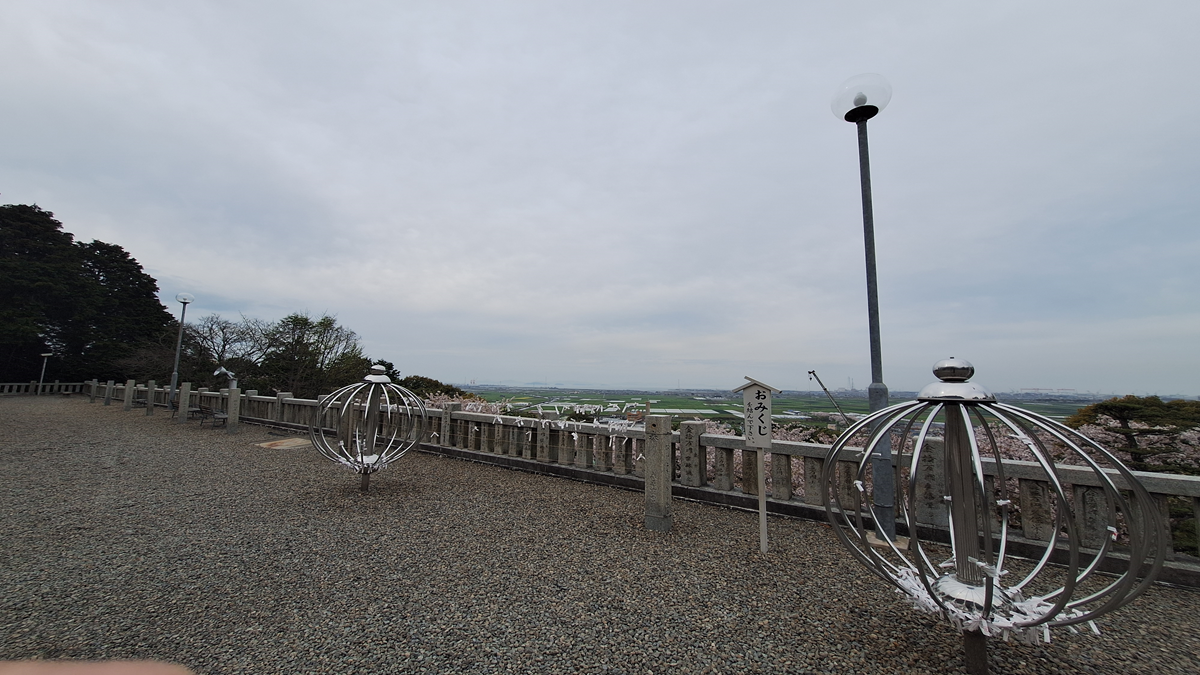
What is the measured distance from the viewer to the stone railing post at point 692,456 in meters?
5.98

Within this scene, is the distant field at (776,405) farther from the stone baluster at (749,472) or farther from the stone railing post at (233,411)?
the stone railing post at (233,411)

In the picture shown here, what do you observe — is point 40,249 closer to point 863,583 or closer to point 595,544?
point 595,544

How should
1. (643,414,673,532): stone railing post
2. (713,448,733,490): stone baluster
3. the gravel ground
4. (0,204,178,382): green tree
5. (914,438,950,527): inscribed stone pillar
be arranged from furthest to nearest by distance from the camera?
(0,204,178,382): green tree < (713,448,733,490): stone baluster < (643,414,673,532): stone railing post < (914,438,950,527): inscribed stone pillar < the gravel ground

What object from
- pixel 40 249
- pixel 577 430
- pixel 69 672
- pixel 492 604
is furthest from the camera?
pixel 40 249

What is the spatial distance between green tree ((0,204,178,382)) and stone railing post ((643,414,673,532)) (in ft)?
119

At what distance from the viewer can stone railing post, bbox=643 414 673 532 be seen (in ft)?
16.1

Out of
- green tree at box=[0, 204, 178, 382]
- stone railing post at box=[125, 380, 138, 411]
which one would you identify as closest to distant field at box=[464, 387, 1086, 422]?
stone railing post at box=[125, 380, 138, 411]

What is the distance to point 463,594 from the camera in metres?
3.46

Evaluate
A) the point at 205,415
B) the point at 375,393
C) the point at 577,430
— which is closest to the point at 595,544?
the point at 577,430

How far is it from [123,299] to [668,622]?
49192 mm

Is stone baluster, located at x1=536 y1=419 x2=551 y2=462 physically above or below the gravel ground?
above

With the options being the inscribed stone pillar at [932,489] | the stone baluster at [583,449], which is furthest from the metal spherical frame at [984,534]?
the stone baluster at [583,449]

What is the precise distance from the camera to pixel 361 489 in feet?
21.0

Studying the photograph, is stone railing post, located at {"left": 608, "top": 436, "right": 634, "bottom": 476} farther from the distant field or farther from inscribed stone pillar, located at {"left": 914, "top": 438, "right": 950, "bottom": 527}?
inscribed stone pillar, located at {"left": 914, "top": 438, "right": 950, "bottom": 527}
